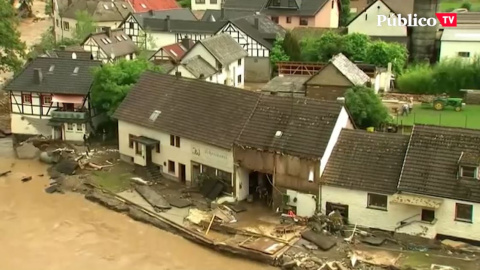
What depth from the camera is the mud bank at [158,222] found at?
84.9 ft

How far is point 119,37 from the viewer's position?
53312 millimetres

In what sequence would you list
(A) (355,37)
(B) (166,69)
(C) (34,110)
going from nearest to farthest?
(C) (34,110)
(B) (166,69)
(A) (355,37)

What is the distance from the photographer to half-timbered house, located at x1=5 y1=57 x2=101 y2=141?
39.3 meters

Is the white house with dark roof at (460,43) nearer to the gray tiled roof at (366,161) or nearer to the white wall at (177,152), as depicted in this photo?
the gray tiled roof at (366,161)

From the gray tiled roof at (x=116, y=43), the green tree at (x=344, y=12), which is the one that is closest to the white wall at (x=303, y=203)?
the gray tiled roof at (x=116, y=43)

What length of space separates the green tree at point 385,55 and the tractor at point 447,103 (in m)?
6.71

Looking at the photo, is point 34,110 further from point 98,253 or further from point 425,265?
point 425,265

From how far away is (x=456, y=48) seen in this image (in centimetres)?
5138

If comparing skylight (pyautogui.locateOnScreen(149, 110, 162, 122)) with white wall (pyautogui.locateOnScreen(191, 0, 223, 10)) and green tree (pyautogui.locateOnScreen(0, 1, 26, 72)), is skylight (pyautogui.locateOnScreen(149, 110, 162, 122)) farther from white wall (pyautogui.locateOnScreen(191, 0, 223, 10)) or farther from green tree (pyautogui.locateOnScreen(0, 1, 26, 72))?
white wall (pyautogui.locateOnScreen(191, 0, 223, 10))

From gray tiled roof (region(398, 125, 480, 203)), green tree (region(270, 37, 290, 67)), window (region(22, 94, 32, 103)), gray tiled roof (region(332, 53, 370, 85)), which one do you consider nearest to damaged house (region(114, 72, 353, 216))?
gray tiled roof (region(398, 125, 480, 203))

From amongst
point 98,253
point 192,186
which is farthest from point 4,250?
point 192,186

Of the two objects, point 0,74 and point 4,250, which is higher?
point 0,74

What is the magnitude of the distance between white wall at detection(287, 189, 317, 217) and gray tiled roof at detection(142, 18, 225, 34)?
29.5 metres

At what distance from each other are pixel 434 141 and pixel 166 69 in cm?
2239
